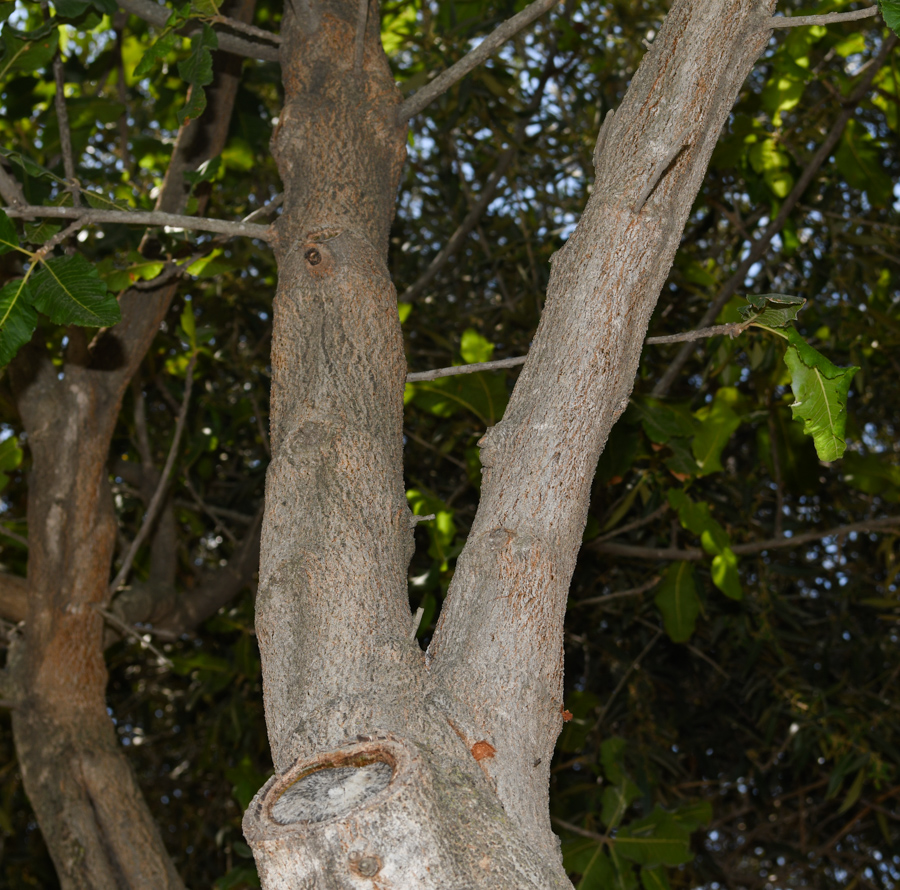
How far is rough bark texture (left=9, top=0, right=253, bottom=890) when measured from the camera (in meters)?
1.55

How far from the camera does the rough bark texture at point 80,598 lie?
155 cm

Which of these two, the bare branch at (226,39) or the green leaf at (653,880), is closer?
the bare branch at (226,39)

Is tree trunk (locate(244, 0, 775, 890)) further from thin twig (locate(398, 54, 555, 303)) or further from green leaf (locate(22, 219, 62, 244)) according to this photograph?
thin twig (locate(398, 54, 555, 303))

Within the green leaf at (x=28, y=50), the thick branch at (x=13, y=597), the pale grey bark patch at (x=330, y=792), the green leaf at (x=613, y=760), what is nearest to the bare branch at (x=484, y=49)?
the green leaf at (x=28, y=50)

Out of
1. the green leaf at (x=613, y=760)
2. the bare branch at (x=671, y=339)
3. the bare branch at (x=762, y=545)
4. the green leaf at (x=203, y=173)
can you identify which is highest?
the green leaf at (x=203, y=173)

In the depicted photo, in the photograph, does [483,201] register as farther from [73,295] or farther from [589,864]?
[589,864]

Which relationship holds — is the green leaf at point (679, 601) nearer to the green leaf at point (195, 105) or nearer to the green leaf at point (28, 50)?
the green leaf at point (195, 105)

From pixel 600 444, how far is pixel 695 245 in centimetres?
223

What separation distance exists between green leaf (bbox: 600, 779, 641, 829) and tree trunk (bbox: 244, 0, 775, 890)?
1298mm

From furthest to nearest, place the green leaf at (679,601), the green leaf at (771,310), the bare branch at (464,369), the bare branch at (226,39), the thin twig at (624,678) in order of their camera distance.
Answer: the thin twig at (624,678)
the green leaf at (679,601)
the bare branch at (226,39)
the bare branch at (464,369)
the green leaf at (771,310)

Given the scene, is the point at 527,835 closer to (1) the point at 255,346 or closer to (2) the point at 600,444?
(2) the point at 600,444

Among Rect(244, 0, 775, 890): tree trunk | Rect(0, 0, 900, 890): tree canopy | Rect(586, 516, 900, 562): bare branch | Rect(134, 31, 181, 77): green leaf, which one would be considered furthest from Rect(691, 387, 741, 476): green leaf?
Rect(134, 31, 181, 77): green leaf

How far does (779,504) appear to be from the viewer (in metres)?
2.36

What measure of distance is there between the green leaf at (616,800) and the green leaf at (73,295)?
155cm
